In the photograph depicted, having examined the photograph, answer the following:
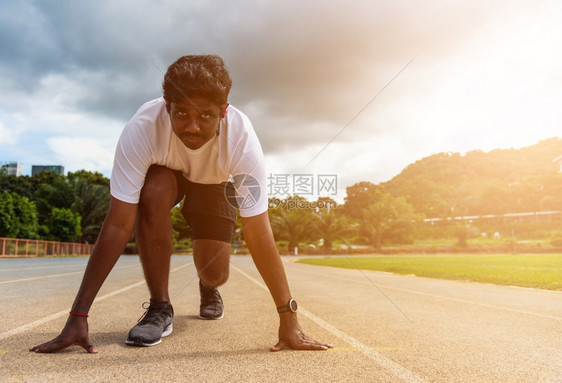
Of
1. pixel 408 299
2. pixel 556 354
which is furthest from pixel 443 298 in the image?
pixel 556 354

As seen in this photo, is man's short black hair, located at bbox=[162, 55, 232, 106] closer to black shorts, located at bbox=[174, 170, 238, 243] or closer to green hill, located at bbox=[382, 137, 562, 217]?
black shorts, located at bbox=[174, 170, 238, 243]

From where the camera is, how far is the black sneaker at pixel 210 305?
4.01m

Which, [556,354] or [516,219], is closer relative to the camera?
[556,354]

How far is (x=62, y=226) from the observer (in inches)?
1799

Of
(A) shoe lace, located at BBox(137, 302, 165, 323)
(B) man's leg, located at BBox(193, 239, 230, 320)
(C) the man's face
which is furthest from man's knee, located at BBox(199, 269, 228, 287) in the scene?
(C) the man's face

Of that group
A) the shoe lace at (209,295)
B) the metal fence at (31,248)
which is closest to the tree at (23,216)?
the metal fence at (31,248)

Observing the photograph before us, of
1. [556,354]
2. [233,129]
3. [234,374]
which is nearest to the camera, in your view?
[234,374]

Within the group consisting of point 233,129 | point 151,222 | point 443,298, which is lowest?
point 443,298

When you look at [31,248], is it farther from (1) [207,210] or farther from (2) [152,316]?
(2) [152,316]

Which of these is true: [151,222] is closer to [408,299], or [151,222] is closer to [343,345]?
[343,345]

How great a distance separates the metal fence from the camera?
92.2 feet

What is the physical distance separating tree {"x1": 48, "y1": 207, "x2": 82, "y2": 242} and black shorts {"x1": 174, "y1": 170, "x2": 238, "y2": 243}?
46.9m

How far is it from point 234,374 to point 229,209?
199cm

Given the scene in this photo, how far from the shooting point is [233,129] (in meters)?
2.92
